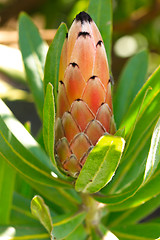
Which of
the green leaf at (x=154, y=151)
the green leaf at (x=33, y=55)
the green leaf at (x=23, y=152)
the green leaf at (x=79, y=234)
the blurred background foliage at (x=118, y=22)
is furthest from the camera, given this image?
the blurred background foliage at (x=118, y=22)

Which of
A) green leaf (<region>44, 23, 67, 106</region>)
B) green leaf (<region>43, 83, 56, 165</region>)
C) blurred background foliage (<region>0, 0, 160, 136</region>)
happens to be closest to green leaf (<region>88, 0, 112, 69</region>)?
green leaf (<region>44, 23, 67, 106</region>)

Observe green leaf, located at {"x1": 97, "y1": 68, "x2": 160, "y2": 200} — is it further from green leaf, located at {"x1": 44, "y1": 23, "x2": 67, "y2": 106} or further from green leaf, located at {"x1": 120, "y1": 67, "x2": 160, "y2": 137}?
green leaf, located at {"x1": 44, "y1": 23, "x2": 67, "y2": 106}

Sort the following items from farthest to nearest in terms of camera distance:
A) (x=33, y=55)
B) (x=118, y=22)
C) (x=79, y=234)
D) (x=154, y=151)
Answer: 1. (x=118, y=22)
2. (x=33, y=55)
3. (x=79, y=234)
4. (x=154, y=151)

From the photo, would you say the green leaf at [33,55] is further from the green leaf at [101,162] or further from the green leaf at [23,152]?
the green leaf at [101,162]

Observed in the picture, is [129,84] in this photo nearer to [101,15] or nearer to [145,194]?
[101,15]

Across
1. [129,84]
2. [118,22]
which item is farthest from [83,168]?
[118,22]

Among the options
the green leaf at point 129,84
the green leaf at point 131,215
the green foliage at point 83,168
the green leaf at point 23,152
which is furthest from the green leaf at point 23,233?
the green leaf at point 129,84

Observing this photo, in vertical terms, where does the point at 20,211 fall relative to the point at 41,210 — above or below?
above
